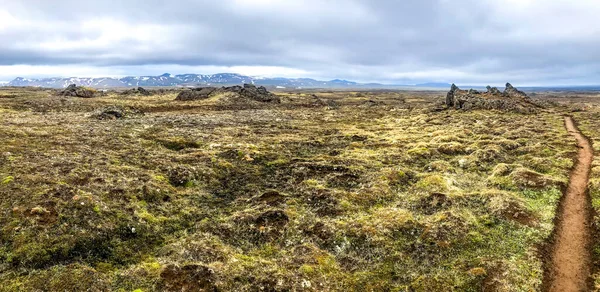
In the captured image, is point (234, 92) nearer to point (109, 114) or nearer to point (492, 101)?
point (109, 114)

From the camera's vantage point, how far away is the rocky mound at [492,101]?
103 m

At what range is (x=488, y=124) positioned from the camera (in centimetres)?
7494

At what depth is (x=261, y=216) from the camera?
24.0m

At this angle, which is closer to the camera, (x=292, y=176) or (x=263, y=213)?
(x=263, y=213)

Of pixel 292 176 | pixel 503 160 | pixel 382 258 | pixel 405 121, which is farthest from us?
pixel 405 121

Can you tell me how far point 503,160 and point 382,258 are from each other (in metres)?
29.3

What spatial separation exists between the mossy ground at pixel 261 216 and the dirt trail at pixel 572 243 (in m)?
0.76

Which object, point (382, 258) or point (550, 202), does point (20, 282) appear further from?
point (550, 202)

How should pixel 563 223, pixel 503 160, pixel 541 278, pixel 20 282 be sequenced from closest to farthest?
pixel 20 282 → pixel 541 278 → pixel 563 223 → pixel 503 160

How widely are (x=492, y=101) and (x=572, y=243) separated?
316 ft

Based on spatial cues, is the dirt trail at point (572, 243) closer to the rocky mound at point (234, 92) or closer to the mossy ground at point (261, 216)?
the mossy ground at point (261, 216)

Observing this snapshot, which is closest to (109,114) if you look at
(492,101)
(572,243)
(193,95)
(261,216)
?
(193,95)

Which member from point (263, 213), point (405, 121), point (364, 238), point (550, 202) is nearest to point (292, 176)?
point (263, 213)

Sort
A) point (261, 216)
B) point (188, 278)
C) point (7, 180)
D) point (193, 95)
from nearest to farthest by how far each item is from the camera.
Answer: point (188, 278) < point (261, 216) < point (7, 180) < point (193, 95)
